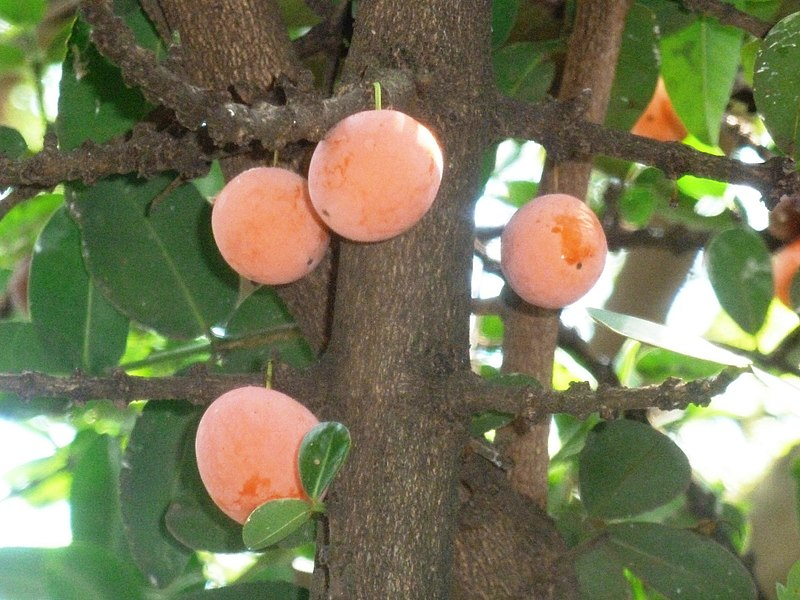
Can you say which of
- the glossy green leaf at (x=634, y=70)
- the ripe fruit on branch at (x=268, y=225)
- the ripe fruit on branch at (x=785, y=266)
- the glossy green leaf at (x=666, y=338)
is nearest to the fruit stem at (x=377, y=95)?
the ripe fruit on branch at (x=268, y=225)

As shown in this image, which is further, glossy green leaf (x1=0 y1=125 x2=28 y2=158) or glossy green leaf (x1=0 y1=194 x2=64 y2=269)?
glossy green leaf (x1=0 y1=194 x2=64 y2=269)

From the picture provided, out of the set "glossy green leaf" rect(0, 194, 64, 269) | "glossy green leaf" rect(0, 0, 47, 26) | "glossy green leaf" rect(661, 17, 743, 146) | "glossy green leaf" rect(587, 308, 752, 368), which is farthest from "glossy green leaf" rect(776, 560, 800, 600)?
"glossy green leaf" rect(0, 194, 64, 269)

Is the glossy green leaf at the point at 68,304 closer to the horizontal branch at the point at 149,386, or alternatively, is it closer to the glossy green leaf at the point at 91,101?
the glossy green leaf at the point at 91,101

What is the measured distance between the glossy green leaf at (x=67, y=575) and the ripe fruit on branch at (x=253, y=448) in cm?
28

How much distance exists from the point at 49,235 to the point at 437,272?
0.48 metres

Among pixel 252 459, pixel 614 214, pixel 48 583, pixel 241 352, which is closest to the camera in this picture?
→ pixel 252 459

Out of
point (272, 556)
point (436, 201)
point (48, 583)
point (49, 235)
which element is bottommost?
point (272, 556)

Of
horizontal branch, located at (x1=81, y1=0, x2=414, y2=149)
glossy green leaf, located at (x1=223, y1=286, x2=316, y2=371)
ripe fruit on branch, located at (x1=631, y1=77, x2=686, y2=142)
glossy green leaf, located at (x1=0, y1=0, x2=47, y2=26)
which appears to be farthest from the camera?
ripe fruit on branch, located at (x1=631, y1=77, x2=686, y2=142)

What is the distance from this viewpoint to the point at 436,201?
717mm

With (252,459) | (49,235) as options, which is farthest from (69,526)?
(252,459)

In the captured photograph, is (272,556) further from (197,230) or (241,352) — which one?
(197,230)

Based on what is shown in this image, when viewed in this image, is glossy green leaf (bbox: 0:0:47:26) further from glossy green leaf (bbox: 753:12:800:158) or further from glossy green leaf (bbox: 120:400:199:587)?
glossy green leaf (bbox: 753:12:800:158)

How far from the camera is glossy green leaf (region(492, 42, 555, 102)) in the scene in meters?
1.11

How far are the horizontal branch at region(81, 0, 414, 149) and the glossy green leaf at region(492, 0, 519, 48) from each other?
0.45 meters
